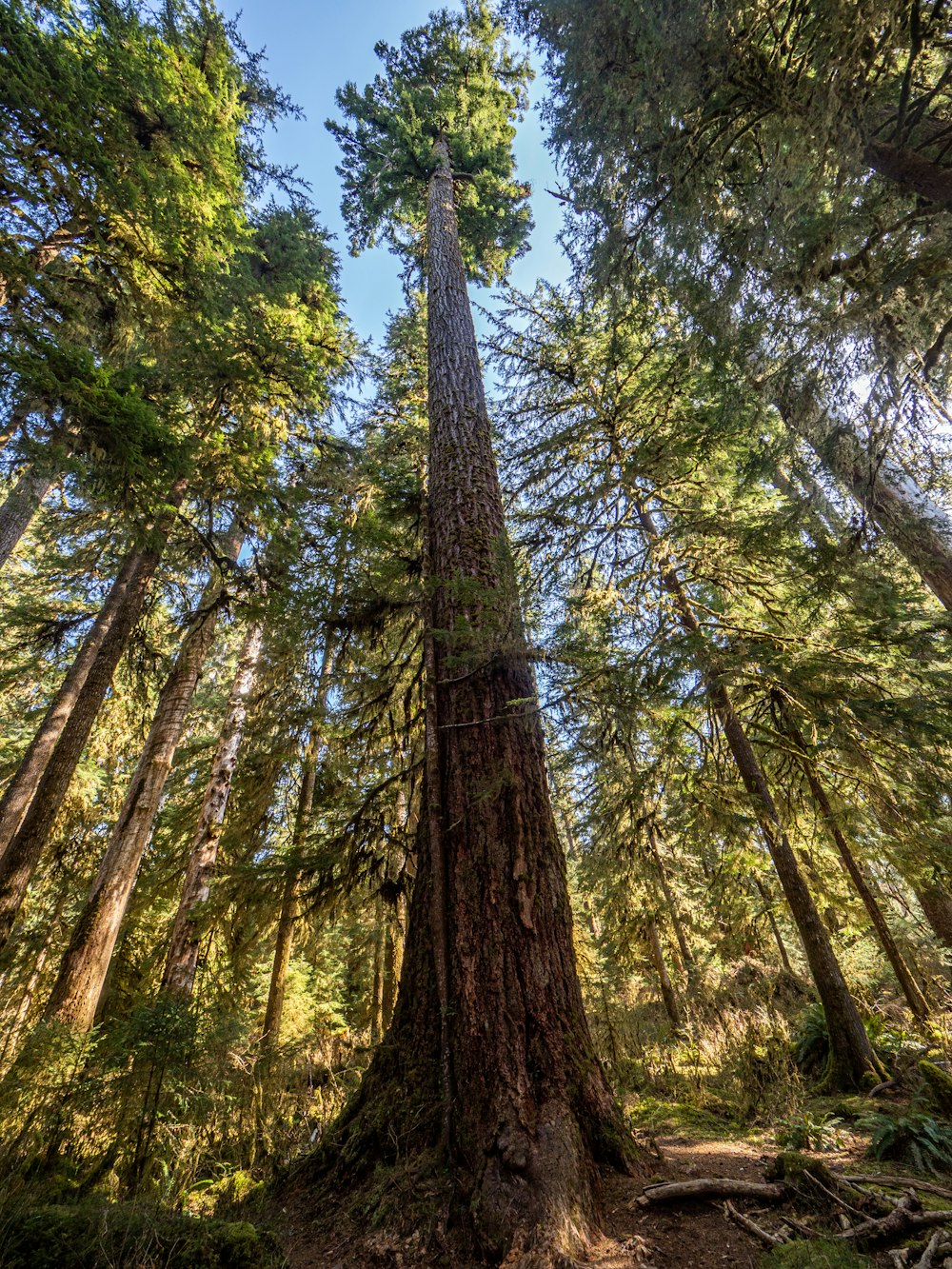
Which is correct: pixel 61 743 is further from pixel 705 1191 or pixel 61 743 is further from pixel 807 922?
pixel 807 922

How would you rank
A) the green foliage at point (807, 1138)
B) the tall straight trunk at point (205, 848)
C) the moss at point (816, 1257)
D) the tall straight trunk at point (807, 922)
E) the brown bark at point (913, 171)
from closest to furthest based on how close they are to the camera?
the moss at point (816, 1257), the brown bark at point (913, 171), the green foliage at point (807, 1138), the tall straight trunk at point (807, 922), the tall straight trunk at point (205, 848)

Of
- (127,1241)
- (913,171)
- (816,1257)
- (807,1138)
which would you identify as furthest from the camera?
(807,1138)

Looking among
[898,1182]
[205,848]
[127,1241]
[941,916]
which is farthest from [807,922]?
[205,848]

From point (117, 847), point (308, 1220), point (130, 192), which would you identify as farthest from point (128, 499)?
point (308, 1220)

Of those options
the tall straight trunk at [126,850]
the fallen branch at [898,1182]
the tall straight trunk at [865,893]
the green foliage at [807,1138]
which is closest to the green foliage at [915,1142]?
the green foliage at [807,1138]

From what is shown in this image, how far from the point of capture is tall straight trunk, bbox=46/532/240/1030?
5.52 metres

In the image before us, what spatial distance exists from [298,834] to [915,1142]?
5.40 meters

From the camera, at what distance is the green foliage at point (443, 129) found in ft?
35.0

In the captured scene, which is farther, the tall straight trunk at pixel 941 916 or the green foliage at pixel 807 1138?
the tall straight trunk at pixel 941 916

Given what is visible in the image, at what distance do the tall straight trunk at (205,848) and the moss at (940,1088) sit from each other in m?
6.60

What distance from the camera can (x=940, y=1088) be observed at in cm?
419

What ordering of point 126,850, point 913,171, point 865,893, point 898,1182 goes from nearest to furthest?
point 898,1182, point 913,171, point 126,850, point 865,893

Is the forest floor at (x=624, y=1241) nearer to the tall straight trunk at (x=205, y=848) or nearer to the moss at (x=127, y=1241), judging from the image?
the moss at (x=127, y=1241)

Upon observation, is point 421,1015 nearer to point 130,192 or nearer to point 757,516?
point 757,516
